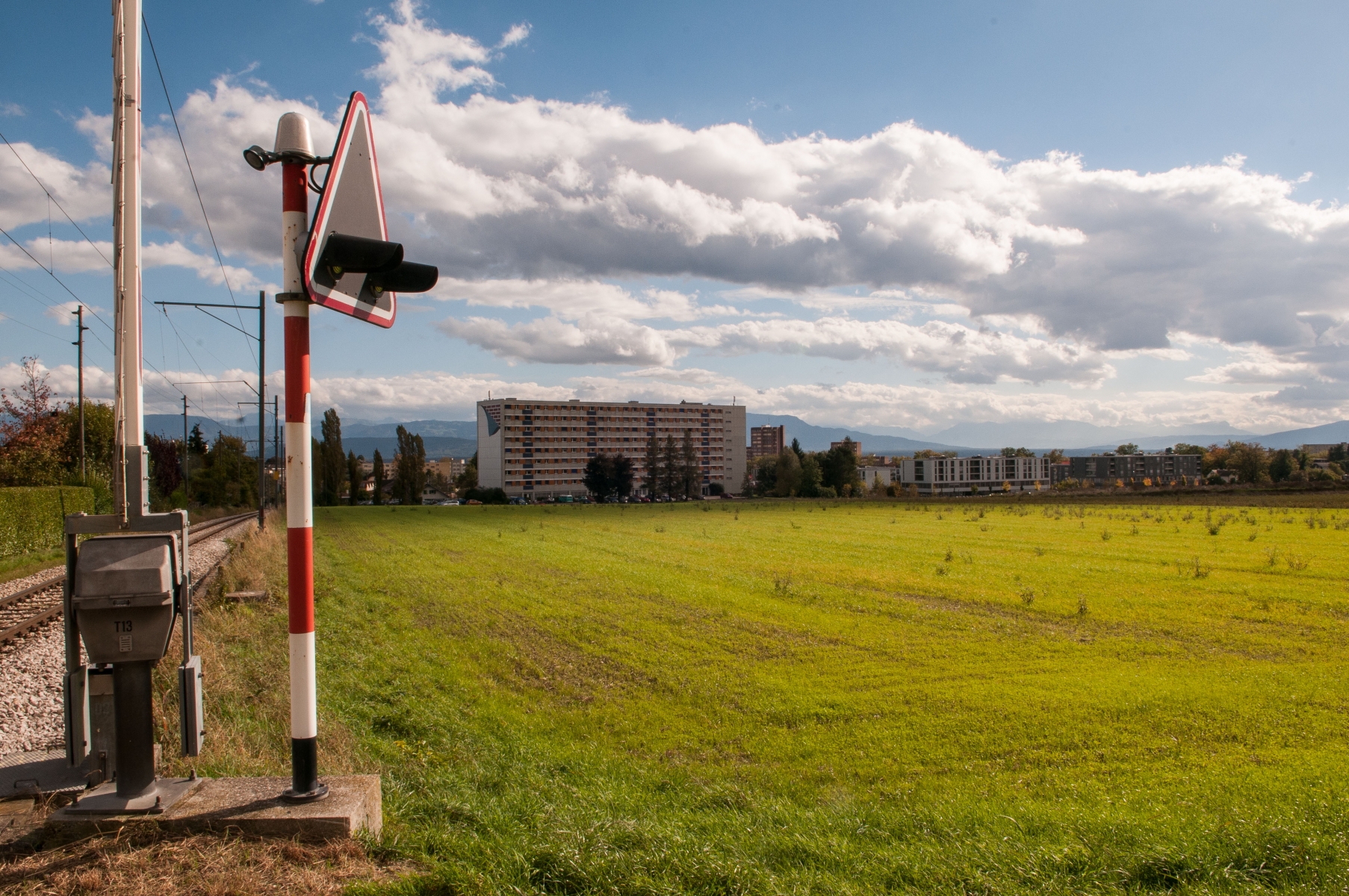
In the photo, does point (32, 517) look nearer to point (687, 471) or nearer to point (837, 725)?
point (837, 725)

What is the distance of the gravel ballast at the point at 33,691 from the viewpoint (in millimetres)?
7707

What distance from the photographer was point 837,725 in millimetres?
9039

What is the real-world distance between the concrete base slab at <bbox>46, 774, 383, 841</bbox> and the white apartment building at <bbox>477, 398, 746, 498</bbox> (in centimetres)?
15525

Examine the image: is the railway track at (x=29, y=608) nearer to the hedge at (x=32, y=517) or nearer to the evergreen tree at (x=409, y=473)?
the hedge at (x=32, y=517)

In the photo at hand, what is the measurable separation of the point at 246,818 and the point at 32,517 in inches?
1224

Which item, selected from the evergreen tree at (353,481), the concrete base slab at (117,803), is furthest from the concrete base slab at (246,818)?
the evergreen tree at (353,481)

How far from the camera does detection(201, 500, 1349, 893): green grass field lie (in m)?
4.73

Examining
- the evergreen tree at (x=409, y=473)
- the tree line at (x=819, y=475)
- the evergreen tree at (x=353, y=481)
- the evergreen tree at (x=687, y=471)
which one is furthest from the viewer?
the evergreen tree at (x=687, y=471)

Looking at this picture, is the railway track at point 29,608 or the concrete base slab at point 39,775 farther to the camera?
the railway track at point 29,608

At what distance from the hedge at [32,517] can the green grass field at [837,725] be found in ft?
40.4

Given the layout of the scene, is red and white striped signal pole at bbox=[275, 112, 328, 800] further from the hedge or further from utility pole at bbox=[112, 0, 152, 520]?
the hedge

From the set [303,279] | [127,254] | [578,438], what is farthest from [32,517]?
[578,438]

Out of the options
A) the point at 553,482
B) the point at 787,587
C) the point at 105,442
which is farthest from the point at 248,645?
the point at 553,482

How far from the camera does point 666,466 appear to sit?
12631cm
